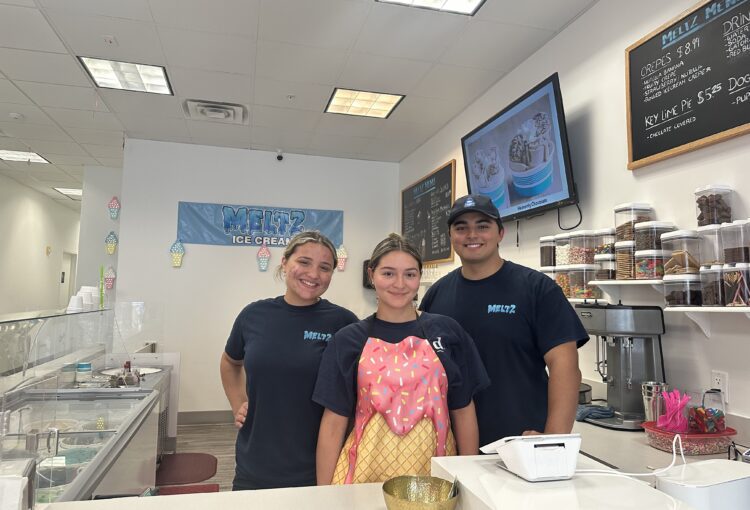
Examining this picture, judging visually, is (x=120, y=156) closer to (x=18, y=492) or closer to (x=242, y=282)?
(x=242, y=282)

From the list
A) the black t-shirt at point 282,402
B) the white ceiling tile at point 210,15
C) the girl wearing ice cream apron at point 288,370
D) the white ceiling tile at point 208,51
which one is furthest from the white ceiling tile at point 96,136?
the black t-shirt at point 282,402

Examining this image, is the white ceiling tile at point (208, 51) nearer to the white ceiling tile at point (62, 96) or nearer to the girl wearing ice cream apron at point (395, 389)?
the white ceiling tile at point (62, 96)

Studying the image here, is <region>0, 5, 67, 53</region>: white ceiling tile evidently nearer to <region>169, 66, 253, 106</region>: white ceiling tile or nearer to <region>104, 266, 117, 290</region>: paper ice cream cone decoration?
<region>169, 66, 253, 106</region>: white ceiling tile

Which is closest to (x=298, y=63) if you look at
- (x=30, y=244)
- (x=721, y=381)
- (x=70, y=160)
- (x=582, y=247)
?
(x=582, y=247)

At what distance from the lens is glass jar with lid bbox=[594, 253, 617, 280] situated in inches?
99.4

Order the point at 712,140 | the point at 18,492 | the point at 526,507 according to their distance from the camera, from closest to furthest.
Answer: the point at 526,507 < the point at 18,492 < the point at 712,140

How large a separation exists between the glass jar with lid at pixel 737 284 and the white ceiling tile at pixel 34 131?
5.69 metres

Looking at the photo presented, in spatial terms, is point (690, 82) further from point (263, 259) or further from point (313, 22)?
point (263, 259)

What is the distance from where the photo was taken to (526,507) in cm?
78

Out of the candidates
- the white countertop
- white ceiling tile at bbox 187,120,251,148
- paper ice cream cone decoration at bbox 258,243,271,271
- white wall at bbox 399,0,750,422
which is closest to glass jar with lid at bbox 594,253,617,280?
white wall at bbox 399,0,750,422

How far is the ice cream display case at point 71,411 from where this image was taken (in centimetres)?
148

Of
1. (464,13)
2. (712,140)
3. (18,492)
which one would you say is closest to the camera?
(18,492)

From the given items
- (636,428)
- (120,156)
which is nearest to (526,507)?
(636,428)

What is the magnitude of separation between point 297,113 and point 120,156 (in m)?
2.86
